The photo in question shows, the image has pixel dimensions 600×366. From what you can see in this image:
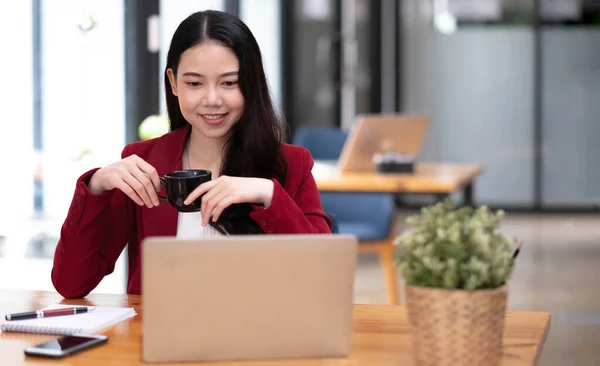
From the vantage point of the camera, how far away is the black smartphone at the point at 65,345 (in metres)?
1.49

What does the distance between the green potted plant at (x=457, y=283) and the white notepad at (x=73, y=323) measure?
585 mm

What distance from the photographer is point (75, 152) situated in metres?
4.84

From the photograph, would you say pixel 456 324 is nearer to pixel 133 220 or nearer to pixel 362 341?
pixel 362 341

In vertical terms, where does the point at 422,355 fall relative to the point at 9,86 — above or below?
below

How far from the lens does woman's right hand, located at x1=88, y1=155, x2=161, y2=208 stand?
1.87m

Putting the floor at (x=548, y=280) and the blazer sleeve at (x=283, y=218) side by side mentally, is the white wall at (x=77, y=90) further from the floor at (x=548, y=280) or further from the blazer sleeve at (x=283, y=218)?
the blazer sleeve at (x=283, y=218)

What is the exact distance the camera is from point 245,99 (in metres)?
2.12

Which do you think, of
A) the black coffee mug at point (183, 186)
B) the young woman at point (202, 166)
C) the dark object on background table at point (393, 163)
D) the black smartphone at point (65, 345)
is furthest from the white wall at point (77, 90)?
the black smartphone at point (65, 345)

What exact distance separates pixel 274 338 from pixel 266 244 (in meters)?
0.16

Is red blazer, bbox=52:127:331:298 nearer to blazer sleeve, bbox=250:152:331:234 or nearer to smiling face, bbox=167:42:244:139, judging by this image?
blazer sleeve, bbox=250:152:331:234

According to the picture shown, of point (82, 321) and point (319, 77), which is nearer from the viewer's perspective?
point (82, 321)

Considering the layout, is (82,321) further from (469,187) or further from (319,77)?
(319,77)

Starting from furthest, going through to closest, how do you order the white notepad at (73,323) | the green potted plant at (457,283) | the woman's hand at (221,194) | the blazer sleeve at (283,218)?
the blazer sleeve at (283,218) < the woman's hand at (221,194) < the white notepad at (73,323) < the green potted plant at (457,283)

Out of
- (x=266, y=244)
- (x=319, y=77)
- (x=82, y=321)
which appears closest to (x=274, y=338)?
(x=266, y=244)
